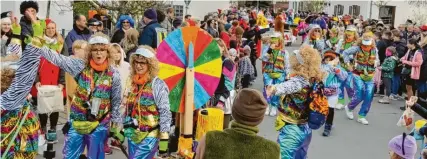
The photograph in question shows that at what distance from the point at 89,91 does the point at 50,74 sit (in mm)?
2087

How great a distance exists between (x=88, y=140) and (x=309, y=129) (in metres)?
2.24

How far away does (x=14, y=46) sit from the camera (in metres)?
6.46

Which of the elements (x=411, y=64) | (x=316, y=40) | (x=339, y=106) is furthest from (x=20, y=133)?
(x=411, y=64)

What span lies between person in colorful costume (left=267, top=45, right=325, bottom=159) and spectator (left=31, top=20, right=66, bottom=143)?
2.96 meters

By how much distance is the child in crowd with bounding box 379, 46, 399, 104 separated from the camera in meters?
12.1

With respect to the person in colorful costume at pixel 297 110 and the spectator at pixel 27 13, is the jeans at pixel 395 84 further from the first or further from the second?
the spectator at pixel 27 13

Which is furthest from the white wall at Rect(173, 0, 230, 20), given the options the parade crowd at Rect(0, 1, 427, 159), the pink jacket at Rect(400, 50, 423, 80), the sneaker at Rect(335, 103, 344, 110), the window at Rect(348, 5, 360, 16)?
the parade crowd at Rect(0, 1, 427, 159)

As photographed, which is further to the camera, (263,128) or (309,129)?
(263,128)

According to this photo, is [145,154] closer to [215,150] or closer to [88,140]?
[88,140]

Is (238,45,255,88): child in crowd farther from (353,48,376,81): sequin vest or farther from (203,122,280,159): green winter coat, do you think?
(203,122,280,159): green winter coat

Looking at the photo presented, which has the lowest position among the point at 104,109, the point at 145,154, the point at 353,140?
the point at 353,140

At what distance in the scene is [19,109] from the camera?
4.12 metres

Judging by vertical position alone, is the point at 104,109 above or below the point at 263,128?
above

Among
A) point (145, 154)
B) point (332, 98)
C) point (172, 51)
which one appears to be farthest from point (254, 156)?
point (332, 98)
